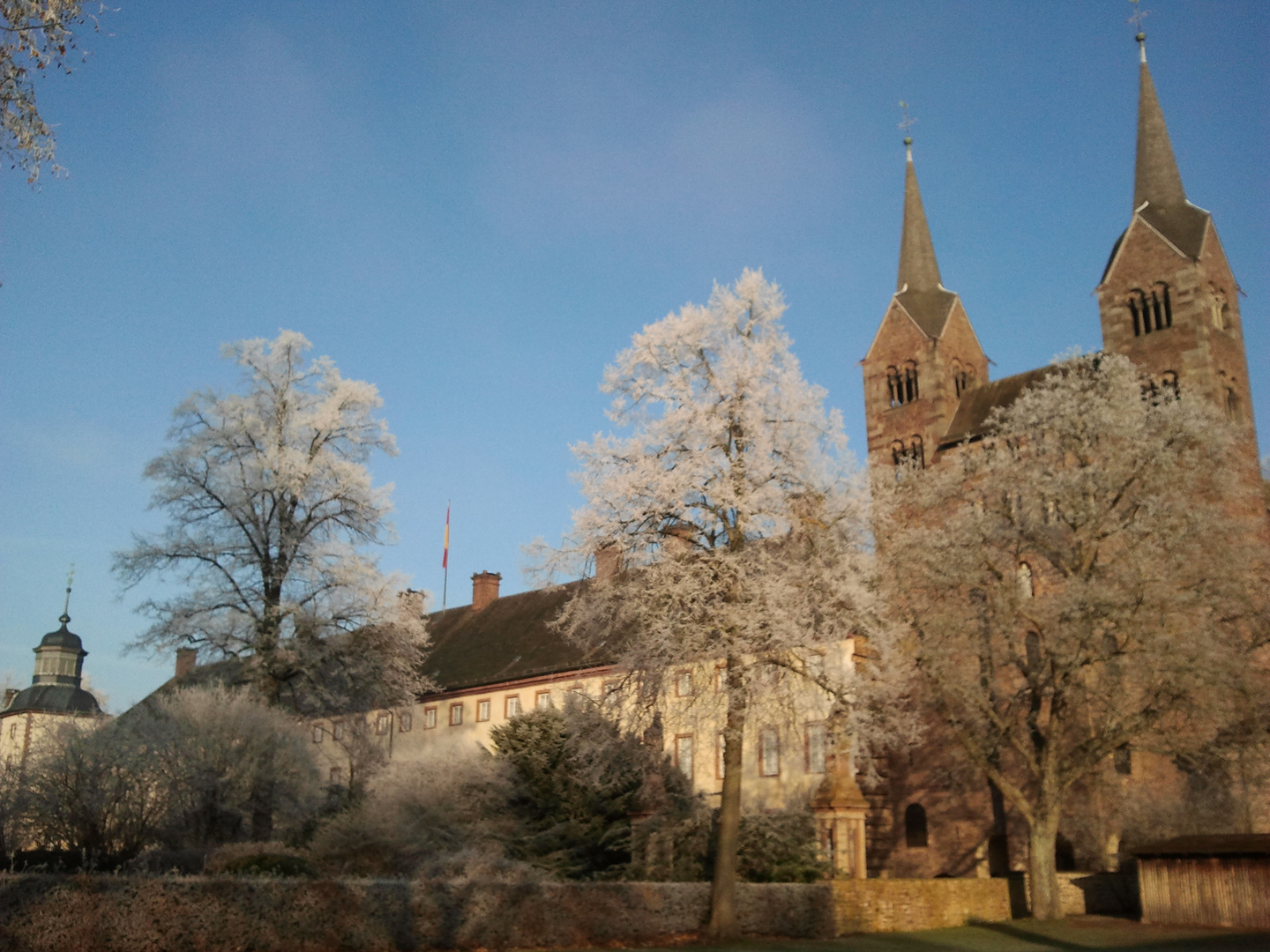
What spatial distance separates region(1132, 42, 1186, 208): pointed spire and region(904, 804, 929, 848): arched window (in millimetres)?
29736

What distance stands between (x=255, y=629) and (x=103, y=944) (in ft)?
48.8

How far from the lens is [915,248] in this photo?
2470 inches

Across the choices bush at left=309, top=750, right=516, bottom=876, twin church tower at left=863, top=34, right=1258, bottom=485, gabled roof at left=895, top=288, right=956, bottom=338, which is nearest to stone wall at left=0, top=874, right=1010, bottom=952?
bush at left=309, top=750, right=516, bottom=876

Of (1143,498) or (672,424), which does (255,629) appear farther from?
(1143,498)

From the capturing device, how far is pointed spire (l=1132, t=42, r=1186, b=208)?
53250mm

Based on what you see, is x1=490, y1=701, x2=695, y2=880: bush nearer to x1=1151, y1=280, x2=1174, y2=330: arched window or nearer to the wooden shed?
the wooden shed

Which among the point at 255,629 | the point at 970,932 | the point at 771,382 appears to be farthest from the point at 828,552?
the point at 255,629

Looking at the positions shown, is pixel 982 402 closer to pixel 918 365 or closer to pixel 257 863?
pixel 918 365

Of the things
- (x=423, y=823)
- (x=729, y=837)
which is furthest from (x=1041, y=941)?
(x=423, y=823)

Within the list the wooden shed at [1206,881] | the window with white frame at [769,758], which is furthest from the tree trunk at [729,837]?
the window with white frame at [769,758]

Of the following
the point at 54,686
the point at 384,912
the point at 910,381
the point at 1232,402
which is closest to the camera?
the point at 384,912

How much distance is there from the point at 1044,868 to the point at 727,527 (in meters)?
13.7

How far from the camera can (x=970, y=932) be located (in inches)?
1018

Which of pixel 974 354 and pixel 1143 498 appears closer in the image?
pixel 1143 498
